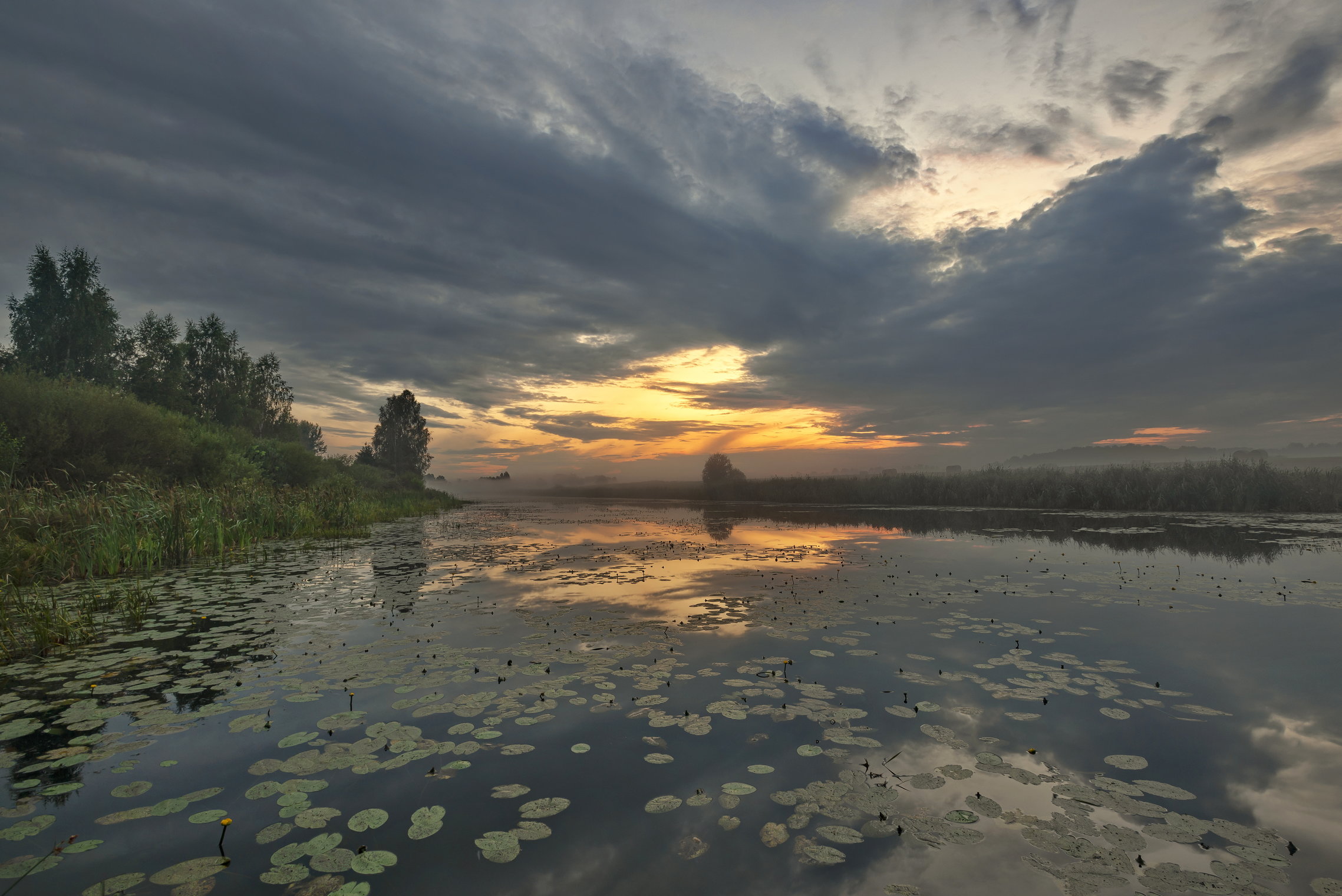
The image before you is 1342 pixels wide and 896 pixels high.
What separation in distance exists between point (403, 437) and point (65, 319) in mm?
33246

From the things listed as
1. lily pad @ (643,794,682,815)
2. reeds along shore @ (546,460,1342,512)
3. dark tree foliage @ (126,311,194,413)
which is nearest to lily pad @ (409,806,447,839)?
lily pad @ (643,794,682,815)

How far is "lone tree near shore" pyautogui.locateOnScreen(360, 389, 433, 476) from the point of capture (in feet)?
246

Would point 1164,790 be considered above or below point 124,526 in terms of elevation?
below

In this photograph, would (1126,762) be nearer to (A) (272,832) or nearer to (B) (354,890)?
(B) (354,890)

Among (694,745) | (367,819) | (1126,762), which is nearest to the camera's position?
(367,819)

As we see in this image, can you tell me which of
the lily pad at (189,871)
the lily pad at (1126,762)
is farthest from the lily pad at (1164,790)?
the lily pad at (189,871)

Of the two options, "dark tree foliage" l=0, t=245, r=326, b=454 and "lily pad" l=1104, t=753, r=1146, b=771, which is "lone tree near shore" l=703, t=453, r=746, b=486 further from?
"lily pad" l=1104, t=753, r=1146, b=771

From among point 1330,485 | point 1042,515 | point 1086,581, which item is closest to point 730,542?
point 1086,581

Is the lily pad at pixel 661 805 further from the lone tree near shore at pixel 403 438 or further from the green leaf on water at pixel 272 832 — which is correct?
the lone tree near shore at pixel 403 438

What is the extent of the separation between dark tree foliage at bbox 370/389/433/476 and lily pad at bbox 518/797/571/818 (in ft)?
255

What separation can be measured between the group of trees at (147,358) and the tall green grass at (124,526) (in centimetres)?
1893

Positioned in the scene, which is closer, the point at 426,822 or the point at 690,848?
the point at 690,848

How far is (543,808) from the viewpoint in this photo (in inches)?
161

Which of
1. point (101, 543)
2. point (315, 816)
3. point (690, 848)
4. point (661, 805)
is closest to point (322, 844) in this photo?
point (315, 816)
